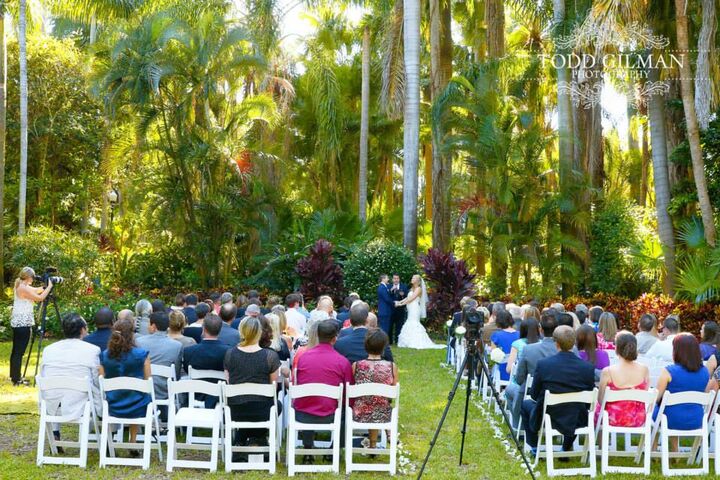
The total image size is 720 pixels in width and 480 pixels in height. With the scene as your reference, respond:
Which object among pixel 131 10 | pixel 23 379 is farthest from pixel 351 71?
pixel 23 379

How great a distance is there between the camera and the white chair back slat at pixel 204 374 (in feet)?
27.1

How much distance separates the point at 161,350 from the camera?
28.4 feet

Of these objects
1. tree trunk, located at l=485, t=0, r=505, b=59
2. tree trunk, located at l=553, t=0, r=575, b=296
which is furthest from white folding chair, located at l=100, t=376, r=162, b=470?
tree trunk, located at l=485, t=0, r=505, b=59

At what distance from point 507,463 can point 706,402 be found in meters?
1.86

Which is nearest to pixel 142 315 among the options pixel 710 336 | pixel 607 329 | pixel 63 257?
pixel 607 329

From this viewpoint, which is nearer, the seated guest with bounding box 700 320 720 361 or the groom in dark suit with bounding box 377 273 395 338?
the seated guest with bounding box 700 320 720 361

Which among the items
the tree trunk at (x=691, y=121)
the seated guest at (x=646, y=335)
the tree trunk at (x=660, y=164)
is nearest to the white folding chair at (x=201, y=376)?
the seated guest at (x=646, y=335)

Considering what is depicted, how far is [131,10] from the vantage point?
25.7 m

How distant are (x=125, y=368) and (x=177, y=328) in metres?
1.20

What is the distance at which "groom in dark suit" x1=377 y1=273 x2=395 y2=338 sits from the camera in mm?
17375

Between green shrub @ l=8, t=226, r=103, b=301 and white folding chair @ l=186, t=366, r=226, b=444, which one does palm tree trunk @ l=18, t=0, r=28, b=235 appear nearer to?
green shrub @ l=8, t=226, r=103, b=301

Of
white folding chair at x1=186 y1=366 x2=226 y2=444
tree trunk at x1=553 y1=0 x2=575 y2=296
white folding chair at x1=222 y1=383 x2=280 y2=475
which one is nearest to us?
white folding chair at x1=222 y1=383 x2=280 y2=475

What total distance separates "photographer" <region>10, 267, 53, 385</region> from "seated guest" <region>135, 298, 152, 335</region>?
4.97 ft

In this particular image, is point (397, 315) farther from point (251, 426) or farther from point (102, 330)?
point (251, 426)
